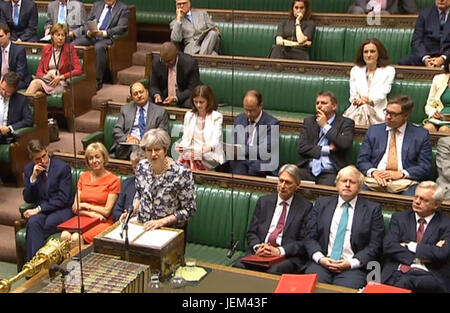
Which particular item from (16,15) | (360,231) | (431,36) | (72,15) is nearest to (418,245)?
(360,231)

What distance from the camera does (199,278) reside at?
1910mm

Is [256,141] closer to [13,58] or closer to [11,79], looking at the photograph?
[11,79]

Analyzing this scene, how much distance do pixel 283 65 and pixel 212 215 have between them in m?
1.17

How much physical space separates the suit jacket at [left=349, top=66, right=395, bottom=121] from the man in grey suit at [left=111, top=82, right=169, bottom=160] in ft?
3.01

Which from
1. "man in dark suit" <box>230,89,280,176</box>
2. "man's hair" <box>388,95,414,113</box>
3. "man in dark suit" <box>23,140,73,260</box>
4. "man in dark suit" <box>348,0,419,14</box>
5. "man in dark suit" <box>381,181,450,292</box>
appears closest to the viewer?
"man in dark suit" <box>381,181,450,292</box>

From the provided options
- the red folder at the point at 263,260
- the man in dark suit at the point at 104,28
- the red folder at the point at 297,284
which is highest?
the man in dark suit at the point at 104,28

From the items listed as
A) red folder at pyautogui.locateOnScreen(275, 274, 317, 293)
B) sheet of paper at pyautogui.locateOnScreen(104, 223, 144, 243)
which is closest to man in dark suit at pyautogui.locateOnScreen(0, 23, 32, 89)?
sheet of paper at pyautogui.locateOnScreen(104, 223, 144, 243)

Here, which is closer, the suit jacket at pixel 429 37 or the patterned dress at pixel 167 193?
the patterned dress at pixel 167 193

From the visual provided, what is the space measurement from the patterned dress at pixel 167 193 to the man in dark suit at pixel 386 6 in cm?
214

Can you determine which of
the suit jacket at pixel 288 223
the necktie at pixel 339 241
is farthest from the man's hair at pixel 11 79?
the necktie at pixel 339 241

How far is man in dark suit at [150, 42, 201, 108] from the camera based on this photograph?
350 cm

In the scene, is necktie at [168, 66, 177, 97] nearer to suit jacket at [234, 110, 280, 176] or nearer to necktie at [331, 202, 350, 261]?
suit jacket at [234, 110, 280, 176]

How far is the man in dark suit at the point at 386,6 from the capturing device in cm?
398

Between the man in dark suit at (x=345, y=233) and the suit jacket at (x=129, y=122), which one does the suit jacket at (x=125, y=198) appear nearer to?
the suit jacket at (x=129, y=122)
